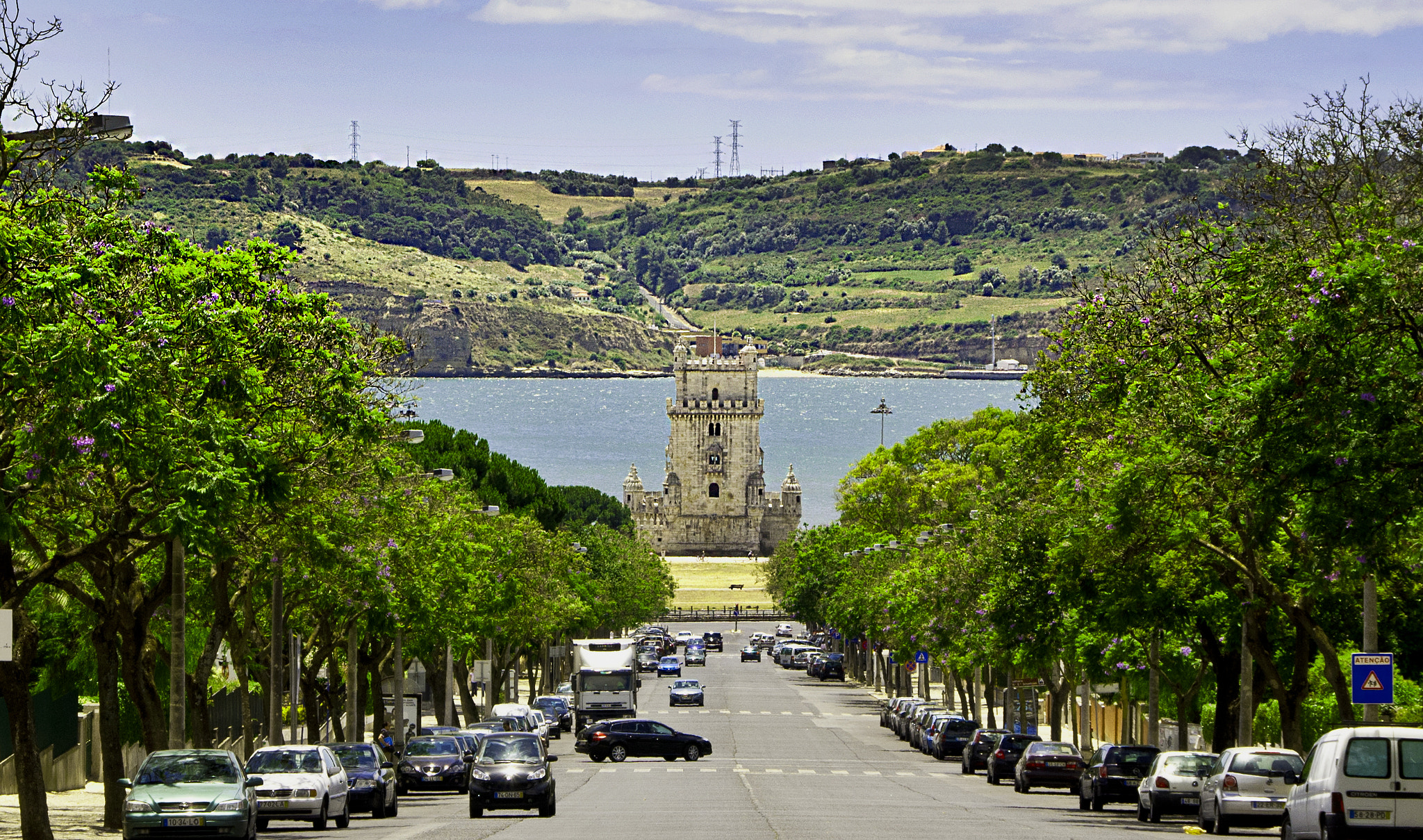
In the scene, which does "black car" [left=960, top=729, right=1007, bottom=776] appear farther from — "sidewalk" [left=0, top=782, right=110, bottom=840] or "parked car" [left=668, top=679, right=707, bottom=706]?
"parked car" [left=668, top=679, right=707, bottom=706]

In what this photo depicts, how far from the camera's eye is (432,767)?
40.1 meters

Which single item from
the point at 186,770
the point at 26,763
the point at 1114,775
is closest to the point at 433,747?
the point at 1114,775

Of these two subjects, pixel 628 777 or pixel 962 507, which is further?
pixel 962 507

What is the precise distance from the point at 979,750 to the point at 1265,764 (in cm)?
2059

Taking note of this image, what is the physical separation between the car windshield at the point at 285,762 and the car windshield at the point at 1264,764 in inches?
575

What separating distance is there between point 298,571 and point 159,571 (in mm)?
3854

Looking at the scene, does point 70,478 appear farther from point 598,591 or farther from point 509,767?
point 598,591

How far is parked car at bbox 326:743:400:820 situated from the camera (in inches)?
1291

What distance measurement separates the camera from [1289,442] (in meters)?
21.2

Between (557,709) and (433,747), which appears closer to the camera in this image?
(433,747)

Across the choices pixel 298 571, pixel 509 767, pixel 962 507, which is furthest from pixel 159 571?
pixel 962 507

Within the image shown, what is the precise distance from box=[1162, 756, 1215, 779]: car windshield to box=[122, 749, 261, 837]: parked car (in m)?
15.4

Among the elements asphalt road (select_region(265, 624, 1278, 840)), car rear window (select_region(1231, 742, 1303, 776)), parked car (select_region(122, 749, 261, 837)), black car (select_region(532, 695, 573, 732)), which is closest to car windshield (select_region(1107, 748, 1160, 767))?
asphalt road (select_region(265, 624, 1278, 840))

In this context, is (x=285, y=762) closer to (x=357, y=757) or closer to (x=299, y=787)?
(x=299, y=787)
